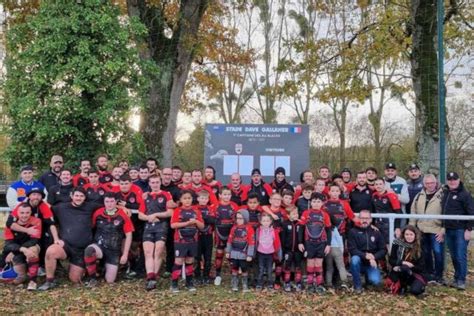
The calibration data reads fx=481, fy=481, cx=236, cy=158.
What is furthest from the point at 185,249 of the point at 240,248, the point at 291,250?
the point at 291,250

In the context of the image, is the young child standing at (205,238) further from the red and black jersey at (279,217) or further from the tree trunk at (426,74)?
the tree trunk at (426,74)

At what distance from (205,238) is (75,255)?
1900mm

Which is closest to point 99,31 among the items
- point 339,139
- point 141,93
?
point 141,93

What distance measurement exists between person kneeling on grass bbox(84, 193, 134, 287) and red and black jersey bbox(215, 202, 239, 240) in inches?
51.7

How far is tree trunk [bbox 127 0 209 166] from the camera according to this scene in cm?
1167

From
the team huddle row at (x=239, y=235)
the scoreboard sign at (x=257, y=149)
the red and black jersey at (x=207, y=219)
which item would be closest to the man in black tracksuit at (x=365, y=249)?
the team huddle row at (x=239, y=235)

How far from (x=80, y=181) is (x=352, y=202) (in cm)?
437

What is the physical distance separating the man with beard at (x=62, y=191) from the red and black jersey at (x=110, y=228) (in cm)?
62

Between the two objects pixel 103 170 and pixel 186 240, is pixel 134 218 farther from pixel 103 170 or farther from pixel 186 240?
pixel 103 170

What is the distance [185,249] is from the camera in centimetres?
675

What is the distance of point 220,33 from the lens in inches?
677

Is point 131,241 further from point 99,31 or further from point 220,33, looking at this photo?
point 220,33

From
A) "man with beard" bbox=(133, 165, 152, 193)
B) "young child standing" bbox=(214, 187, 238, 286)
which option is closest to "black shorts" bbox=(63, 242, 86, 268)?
"man with beard" bbox=(133, 165, 152, 193)

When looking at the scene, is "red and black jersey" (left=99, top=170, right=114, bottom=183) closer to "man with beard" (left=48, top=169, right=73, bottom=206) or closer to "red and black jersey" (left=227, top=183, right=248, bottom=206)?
"man with beard" (left=48, top=169, right=73, bottom=206)
